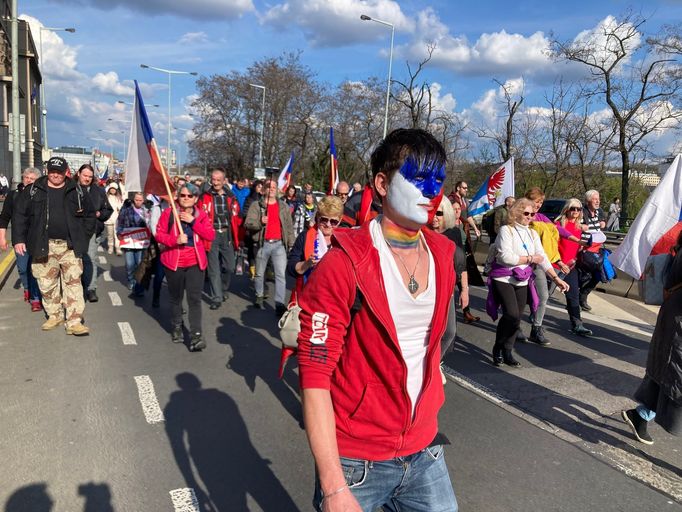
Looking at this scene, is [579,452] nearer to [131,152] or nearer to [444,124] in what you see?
[131,152]

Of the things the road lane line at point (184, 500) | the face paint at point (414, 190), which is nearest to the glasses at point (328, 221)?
the road lane line at point (184, 500)

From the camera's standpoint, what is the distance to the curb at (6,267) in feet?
32.2

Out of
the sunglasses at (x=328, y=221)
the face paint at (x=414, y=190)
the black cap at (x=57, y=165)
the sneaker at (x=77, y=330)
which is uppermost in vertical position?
the face paint at (x=414, y=190)

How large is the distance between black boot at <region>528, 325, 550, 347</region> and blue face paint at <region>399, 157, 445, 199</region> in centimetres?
561

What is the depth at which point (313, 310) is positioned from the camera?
1602 millimetres

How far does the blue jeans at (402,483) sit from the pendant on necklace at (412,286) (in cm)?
52

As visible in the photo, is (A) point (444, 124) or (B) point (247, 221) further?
(A) point (444, 124)

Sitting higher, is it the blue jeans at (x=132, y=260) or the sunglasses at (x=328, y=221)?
the sunglasses at (x=328, y=221)

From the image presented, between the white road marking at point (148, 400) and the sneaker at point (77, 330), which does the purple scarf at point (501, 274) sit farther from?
the sneaker at point (77, 330)

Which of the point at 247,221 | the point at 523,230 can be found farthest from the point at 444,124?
the point at 523,230

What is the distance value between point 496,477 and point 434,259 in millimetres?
2305

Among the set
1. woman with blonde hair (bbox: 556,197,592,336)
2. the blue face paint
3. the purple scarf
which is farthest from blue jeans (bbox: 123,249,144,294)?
the blue face paint

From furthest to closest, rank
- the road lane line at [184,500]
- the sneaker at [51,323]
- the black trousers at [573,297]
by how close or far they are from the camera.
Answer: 1. the black trousers at [573,297]
2. the sneaker at [51,323]
3. the road lane line at [184,500]

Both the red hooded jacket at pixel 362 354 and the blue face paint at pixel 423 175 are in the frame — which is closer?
the red hooded jacket at pixel 362 354
